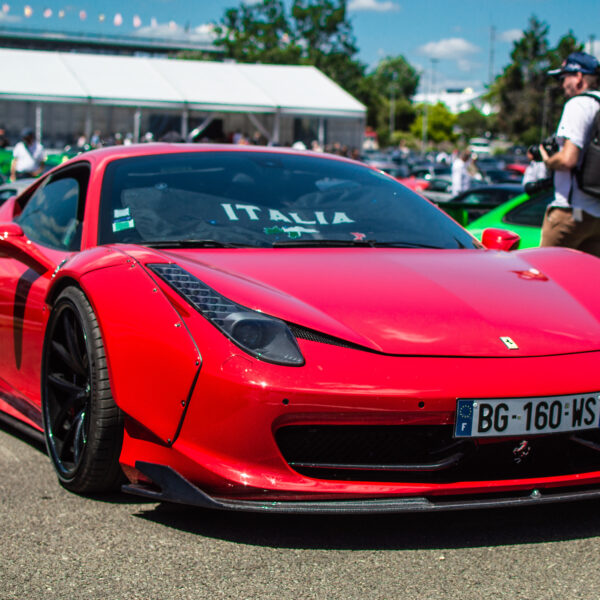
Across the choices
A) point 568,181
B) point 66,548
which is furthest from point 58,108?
point 66,548

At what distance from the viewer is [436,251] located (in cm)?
340

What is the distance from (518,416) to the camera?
2406 mm

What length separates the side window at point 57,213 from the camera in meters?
3.63

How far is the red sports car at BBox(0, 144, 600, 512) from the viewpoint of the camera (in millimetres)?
2385

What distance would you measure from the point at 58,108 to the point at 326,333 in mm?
30272

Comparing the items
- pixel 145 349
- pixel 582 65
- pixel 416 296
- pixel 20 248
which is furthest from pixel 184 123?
pixel 145 349

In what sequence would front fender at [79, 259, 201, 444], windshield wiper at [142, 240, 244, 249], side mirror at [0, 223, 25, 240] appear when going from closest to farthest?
front fender at [79, 259, 201, 444]
windshield wiper at [142, 240, 244, 249]
side mirror at [0, 223, 25, 240]

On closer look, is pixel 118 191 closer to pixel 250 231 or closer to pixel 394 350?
pixel 250 231

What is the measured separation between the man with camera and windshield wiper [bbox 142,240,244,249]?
236 centimetres

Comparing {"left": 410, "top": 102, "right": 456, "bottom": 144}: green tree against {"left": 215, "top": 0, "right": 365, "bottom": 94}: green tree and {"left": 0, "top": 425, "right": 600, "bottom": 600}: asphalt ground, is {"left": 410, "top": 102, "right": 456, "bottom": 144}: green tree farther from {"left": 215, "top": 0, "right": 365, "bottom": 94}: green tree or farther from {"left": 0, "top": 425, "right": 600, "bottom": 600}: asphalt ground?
{"left": 0, "top": 425, "right": 600, "bottom": 600}: asphalt ground

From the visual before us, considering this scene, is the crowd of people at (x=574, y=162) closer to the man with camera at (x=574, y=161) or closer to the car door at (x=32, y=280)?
the man with camera at (x=574, y=161)

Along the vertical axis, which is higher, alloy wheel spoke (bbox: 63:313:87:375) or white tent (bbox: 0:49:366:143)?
alloy wheel spoke (bbox: 63:313:87:375)

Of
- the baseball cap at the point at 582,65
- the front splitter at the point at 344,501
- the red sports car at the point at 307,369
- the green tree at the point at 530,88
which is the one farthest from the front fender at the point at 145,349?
the green tree at the point at 530,88

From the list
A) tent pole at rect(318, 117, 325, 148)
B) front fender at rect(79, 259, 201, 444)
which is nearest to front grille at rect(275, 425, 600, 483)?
front fender at rect(79, 259, 201, 444)
